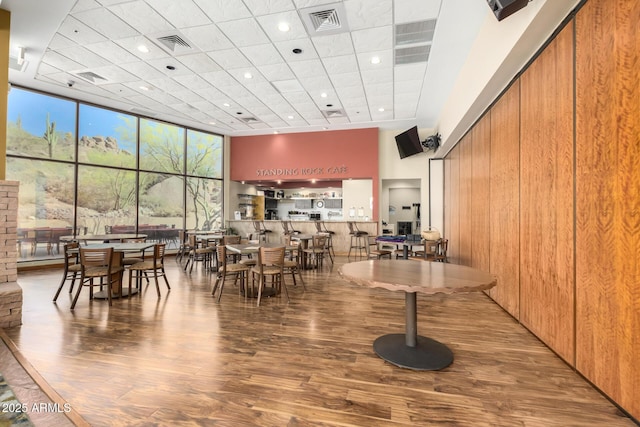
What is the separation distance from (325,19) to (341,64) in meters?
1.30

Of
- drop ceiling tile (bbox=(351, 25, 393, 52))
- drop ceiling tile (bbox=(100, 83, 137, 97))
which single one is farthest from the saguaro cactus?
drop ceiling tile (bbox=(351, 25, 393, 52))

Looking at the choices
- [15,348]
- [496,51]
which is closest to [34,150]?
[15,348]

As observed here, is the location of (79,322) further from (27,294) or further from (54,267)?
(54,267)

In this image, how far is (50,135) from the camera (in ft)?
22.9

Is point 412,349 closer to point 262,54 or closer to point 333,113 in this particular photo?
point 262,54

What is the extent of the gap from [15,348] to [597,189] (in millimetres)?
5329

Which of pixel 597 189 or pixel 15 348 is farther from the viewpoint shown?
pixel 15 348

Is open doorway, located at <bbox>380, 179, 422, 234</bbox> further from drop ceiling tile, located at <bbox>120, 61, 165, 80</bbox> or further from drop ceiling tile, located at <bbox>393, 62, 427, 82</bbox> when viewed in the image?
drop ceiling tile, located at <bbox>120, 61, 165, 80</bbox>

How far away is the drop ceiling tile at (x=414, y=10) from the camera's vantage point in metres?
3.86

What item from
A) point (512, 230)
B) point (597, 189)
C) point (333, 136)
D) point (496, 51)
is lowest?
point (512, 230)

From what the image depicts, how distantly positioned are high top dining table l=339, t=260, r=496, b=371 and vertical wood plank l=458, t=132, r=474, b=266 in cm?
315

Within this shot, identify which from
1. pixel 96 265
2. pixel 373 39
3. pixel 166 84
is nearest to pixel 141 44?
pixel 166 84

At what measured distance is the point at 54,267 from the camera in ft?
23.0

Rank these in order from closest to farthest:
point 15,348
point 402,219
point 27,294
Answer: point 15,348, point 27,294, point 402,219
